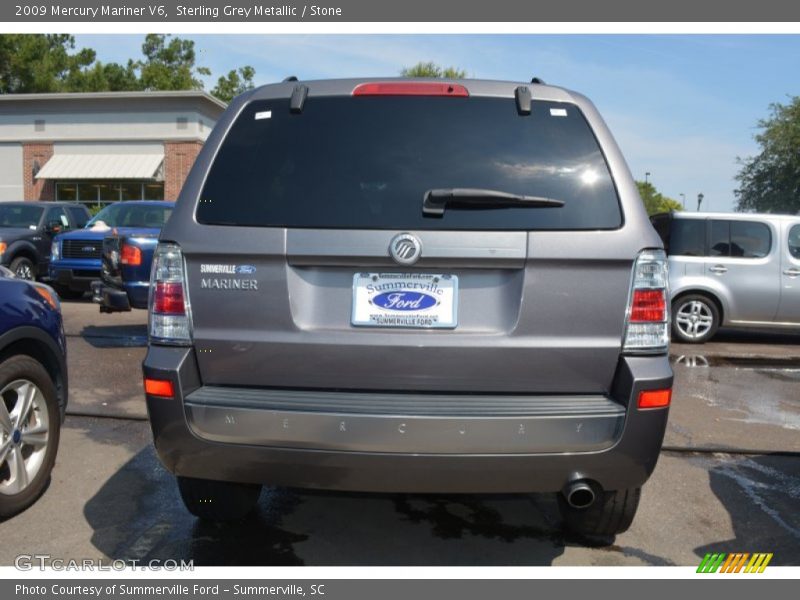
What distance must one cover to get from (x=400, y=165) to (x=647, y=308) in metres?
1.08

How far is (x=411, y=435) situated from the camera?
266 cm

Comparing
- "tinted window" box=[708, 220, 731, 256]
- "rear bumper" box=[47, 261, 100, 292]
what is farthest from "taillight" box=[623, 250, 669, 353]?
"rear bumper" box=[47, 261, 100, 292]

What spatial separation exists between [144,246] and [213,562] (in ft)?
20.7

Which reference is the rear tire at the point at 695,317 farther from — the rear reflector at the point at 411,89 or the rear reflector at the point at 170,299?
the rear reflector at the point at 170,299

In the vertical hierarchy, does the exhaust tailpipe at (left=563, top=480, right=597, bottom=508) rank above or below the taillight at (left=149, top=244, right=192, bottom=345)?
below

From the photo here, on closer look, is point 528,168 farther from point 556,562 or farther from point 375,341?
point 556,562

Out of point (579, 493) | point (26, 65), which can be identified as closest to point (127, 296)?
point (579, 493)

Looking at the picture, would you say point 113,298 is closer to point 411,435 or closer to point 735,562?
point 411,435

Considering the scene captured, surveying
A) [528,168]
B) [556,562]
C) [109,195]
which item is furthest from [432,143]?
[109,195]

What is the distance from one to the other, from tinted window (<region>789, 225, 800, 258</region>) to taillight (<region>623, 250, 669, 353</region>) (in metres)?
8.56

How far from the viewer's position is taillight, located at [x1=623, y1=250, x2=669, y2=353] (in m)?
2.78

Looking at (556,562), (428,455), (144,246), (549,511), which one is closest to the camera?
(428,455)

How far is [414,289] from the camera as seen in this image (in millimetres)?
2770

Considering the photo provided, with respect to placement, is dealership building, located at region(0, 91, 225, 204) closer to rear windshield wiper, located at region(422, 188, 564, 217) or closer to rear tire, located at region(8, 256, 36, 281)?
rear tire, located at region(8, 256, 36, 281)
